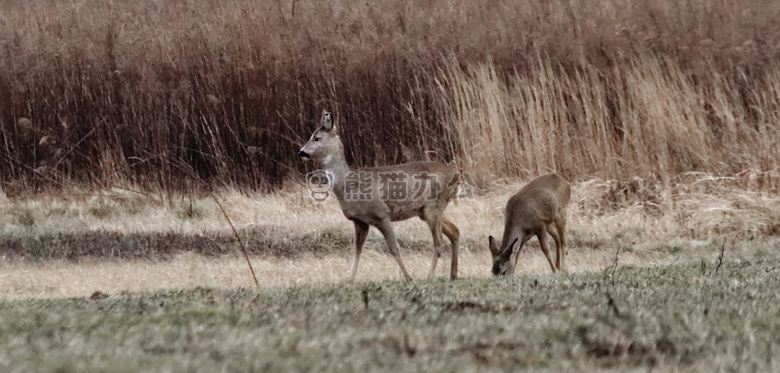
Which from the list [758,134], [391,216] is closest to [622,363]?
[391,216]

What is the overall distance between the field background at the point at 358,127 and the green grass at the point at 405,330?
2.32 metres

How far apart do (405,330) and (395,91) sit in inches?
425

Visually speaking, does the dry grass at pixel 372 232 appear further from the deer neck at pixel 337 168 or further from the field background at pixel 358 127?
the deer neck at pixel 337 168

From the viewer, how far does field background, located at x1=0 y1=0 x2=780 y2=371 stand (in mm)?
10805

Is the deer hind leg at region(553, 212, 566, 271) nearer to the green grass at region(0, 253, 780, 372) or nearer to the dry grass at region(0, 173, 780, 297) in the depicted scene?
the dry grass at region(0, 173, 780, 297)

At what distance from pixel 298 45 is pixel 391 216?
6461 millimetres

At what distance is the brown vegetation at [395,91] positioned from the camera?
13.5 metres

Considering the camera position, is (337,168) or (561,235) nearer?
(337,168)

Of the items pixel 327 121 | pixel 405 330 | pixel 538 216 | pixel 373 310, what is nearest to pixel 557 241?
pixel 538 216

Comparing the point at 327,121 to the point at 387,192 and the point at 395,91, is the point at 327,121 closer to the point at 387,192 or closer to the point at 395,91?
the point at 387,192

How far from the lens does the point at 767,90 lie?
1397cm

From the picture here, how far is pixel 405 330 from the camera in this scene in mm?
3795

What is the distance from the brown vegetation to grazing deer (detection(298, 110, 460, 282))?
4.07m

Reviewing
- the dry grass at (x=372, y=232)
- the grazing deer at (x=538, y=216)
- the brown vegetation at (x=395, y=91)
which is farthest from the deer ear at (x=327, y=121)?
the brown vegetation at (x=395, y=91)
